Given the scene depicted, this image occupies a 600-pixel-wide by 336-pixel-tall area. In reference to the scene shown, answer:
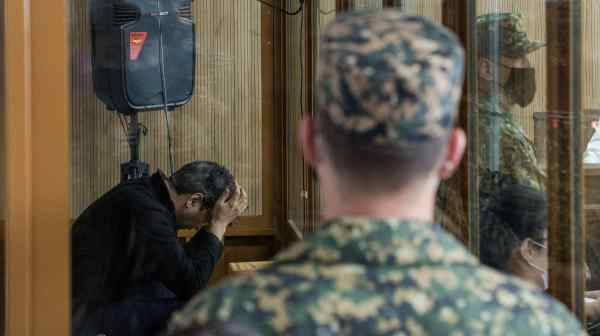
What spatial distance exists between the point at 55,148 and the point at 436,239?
177 centimetres

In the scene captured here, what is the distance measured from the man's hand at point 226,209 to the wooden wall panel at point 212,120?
0.03 metres

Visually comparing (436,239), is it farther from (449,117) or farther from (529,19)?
(529,19)

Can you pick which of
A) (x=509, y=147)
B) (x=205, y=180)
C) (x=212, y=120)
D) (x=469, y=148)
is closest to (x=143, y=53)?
Result: (x=212, y=120)

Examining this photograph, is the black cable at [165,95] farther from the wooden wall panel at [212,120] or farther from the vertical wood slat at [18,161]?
the vertical wood slat at [18,161]

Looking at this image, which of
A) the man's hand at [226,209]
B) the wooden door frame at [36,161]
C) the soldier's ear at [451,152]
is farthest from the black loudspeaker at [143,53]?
the soldier's ear at [451,152]

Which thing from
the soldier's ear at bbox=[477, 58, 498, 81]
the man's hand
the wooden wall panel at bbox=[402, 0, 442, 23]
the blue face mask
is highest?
the wooden wall panel at bbox=[402, 0, 442, 23]

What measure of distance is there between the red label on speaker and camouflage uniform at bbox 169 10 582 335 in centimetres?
165

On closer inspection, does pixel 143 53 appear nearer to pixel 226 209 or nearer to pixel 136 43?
pixel 136 43

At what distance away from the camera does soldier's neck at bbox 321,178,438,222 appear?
1.10 m

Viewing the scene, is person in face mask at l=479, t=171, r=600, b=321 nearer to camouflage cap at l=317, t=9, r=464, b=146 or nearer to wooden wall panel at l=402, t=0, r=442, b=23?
wooden wall panel at l=402, t=0, r=442, b=23

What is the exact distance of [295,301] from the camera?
3.42 feet

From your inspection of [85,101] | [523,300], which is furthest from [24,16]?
[523,300]

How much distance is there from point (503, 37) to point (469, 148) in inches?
11.4

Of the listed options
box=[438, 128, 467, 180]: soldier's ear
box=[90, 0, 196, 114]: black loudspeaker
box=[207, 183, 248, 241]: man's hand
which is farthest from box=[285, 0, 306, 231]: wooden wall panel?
box=[438, 128, 467, 180]: soldier's ear
